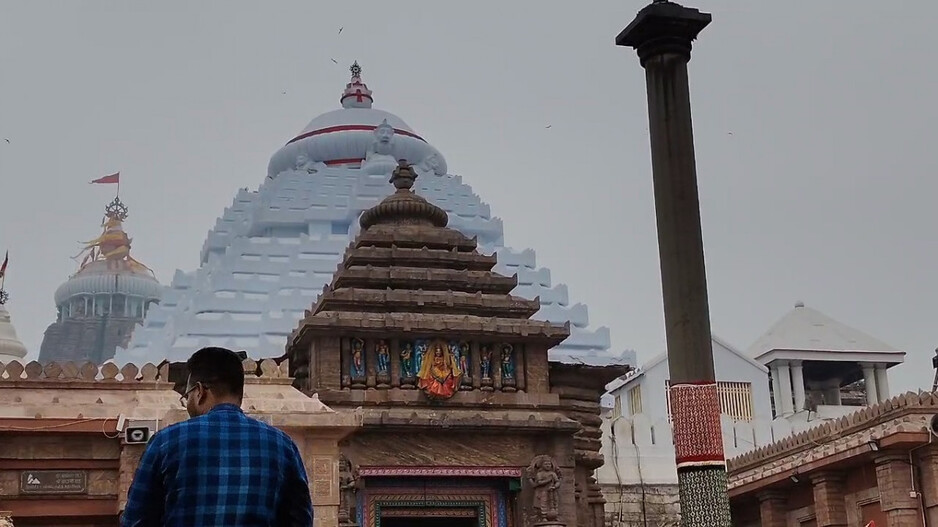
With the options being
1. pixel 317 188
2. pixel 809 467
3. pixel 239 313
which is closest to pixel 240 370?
pixel 809 467

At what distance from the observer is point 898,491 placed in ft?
62.3

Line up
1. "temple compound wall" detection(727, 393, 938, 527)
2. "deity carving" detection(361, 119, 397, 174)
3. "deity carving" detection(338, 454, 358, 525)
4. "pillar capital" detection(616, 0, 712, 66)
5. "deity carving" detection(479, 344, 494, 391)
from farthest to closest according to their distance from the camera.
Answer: "deity carving" detection(361, 119, 397, 174) < "deity carving" detection(479, 344, 494, 391) < "deity carving" detection(338, 454, 358, 525) < "temple compound wall" detection(727, 393, 938, 527) < "pillar capital" detection(616, 0, 712, 66)

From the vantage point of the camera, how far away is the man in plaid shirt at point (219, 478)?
13.5 ft

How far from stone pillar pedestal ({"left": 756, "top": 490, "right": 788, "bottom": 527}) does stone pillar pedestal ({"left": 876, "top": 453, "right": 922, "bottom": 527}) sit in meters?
3.87

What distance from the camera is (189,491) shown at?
4.11 metres

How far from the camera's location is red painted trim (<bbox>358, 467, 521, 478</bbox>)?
66.9 ft

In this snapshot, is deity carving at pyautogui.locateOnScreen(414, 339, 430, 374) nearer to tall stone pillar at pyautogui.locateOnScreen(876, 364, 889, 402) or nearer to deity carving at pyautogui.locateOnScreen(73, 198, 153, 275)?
tall stone pillar at pyautogui.locateOnScreen(876, 364, 889, 402)

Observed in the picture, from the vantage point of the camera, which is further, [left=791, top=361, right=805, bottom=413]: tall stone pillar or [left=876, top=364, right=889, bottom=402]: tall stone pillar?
[left=876, top=364, right=889, bottom=402]: tall stone pillar

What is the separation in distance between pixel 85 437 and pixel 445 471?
7364 mm

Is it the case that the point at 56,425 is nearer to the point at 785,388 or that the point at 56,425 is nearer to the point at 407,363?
the point at 407,363

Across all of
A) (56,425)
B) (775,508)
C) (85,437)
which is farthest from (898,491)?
(56,425)

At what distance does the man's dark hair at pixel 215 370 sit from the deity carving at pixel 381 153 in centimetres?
3752

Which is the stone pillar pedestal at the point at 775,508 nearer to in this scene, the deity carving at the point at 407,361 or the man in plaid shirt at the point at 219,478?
the deity carving at the point at 407,361

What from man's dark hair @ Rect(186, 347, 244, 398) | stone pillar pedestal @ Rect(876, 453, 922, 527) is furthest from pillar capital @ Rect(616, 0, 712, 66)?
stone pillar pedestal @ Rect(876, 453, 922, 527)
